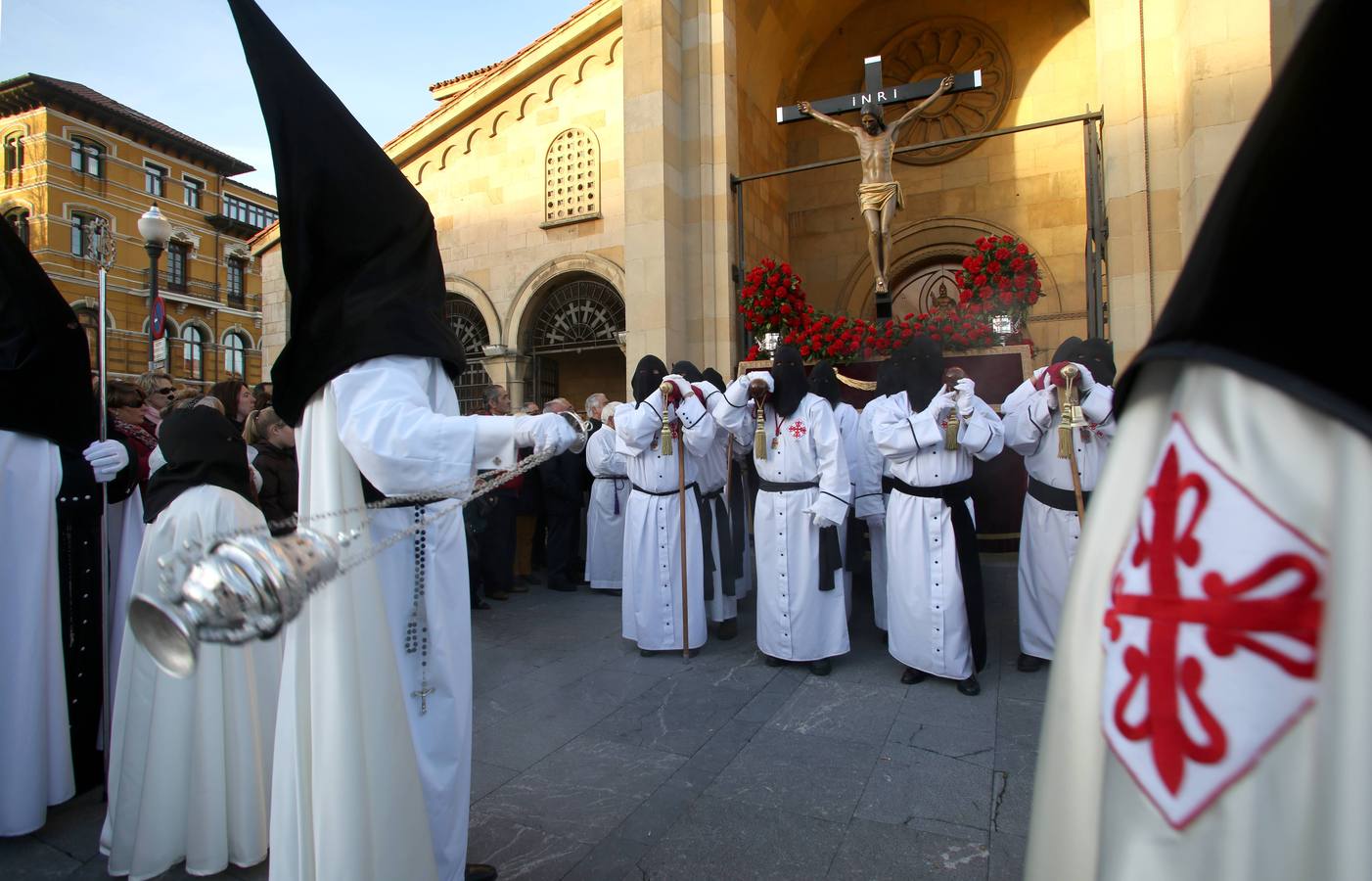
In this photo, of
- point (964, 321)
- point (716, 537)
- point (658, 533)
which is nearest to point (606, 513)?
point (716, 537)

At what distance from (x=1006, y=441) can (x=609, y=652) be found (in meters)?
3.28

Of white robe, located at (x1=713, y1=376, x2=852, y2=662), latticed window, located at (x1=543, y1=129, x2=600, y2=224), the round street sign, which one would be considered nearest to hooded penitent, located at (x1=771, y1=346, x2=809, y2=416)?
white robe, located at (x1=713, y1=376, x2=852, y2=662)

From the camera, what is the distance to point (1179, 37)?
7168 millimetres

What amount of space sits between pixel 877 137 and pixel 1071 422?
5.79 m

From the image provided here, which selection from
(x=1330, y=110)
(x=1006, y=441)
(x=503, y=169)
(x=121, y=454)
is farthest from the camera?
(x=503, y=169)

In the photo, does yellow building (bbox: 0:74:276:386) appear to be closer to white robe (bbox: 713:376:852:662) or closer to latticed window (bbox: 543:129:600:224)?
latticed window (bbox: 543:129:600:224)

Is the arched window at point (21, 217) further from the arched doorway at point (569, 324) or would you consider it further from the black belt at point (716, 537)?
the black belt at point (716, 537)

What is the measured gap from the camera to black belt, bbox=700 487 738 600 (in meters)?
6.10

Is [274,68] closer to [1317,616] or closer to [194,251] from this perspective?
[1317,616]

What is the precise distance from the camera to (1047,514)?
205 inches

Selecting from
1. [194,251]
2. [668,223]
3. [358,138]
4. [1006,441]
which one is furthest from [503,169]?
[194,251]

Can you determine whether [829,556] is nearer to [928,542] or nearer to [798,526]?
[798,526]

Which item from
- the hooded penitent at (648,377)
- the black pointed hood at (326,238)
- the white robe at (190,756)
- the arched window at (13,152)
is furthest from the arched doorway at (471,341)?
the arched window at (13,152)

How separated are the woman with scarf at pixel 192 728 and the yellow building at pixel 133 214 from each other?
92.6 feet
